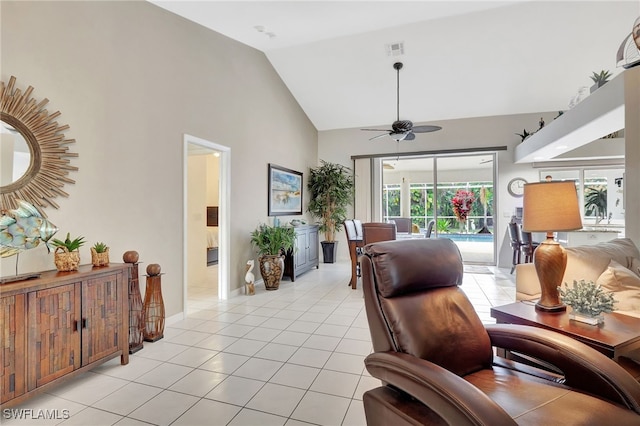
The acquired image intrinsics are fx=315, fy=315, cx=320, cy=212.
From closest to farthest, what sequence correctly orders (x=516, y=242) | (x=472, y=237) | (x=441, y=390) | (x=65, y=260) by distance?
(x=441, y=390) < (x=65, y=260) < (x=516, y=242) < (x=472, y=237)

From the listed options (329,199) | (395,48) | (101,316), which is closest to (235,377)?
(101,316)

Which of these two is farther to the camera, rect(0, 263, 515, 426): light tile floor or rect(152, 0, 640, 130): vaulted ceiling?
rect(152, 0, 640, 130): vaulted ceiling

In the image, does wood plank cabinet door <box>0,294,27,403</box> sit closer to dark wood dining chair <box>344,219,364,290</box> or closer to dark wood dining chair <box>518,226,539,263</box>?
dark wood dining chair <box>344,219,364,290</box>

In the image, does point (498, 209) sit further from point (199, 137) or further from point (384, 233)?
point (199, 137)

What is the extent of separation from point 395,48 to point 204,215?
4328 mm

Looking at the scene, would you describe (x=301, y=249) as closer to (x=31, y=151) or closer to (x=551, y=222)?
(x=31, y=151)

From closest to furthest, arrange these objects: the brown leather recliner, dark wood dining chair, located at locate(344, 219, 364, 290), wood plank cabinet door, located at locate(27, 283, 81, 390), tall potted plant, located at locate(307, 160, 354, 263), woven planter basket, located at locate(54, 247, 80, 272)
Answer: the brown leather recliner
wood plank cabinet door, located at locate(27, 283, 81, 390)
woven planter basket, located at locate(54, 247, 80, 272)
dark wood dining chair, located at locate(344, 219, 364, 290)
tall potted plant, located at locate(307, 160, 354, 263)

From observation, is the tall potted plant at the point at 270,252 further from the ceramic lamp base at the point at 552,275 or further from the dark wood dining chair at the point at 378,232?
the ceramic lamp base at the point at 552,275

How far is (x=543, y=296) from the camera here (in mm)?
2023

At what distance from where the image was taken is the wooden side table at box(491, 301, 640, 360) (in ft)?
4.99

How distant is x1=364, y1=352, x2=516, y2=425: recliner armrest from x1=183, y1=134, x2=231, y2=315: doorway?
10.1 ft

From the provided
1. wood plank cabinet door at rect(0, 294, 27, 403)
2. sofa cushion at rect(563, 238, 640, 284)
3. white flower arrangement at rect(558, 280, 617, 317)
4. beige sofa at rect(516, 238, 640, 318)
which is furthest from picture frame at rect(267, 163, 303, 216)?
white flower arrangement at rect(558, 280, 617, 317)

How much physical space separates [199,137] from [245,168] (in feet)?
3.36

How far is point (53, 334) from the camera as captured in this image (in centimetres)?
203
